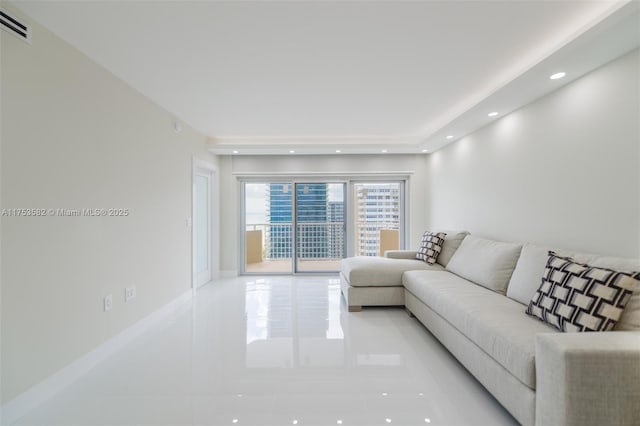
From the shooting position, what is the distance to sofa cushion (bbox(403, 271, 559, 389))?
5.01 ft

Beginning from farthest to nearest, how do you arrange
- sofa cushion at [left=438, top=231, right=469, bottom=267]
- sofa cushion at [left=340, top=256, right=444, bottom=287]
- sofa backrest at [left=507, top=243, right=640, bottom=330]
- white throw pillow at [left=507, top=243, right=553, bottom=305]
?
sofa cushion at [left=438, top=231, right=469, bottom=267], sofa cushion at [left=340, top=256, right=444, bottom=287], white throw pillow at [left=507, top=243, right=553, bottom=305], sofa backrest at [left=507, top=243, right=640, bottom=330]

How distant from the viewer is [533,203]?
2715 mm

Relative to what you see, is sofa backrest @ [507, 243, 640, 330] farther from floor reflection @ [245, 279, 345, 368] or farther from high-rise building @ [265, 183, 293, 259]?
high-rise building @ [265, 183, 293, 259]

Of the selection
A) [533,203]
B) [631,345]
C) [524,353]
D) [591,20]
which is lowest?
[524,353]

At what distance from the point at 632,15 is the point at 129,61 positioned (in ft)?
11.3

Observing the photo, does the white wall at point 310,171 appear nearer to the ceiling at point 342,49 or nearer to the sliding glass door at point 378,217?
the sliding glass door at point 378,217

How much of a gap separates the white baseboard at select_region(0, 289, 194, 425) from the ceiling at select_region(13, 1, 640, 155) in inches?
94.6

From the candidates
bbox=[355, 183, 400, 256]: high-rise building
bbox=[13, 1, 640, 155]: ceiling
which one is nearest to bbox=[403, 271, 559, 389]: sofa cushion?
bbox=[13, 1, 640, 155]: ceiling

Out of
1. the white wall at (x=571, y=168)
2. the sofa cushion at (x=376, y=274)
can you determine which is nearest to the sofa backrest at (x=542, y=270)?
the white wall at (x=571, y=168)

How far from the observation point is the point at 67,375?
2.01 m

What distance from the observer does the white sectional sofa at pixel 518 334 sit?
1235 mm

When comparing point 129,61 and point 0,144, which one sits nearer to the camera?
point 0,144

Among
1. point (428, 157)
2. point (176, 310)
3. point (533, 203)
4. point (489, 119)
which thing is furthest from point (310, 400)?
point (428, 157)

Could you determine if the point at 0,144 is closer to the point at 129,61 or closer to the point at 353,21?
the point at 129,61
